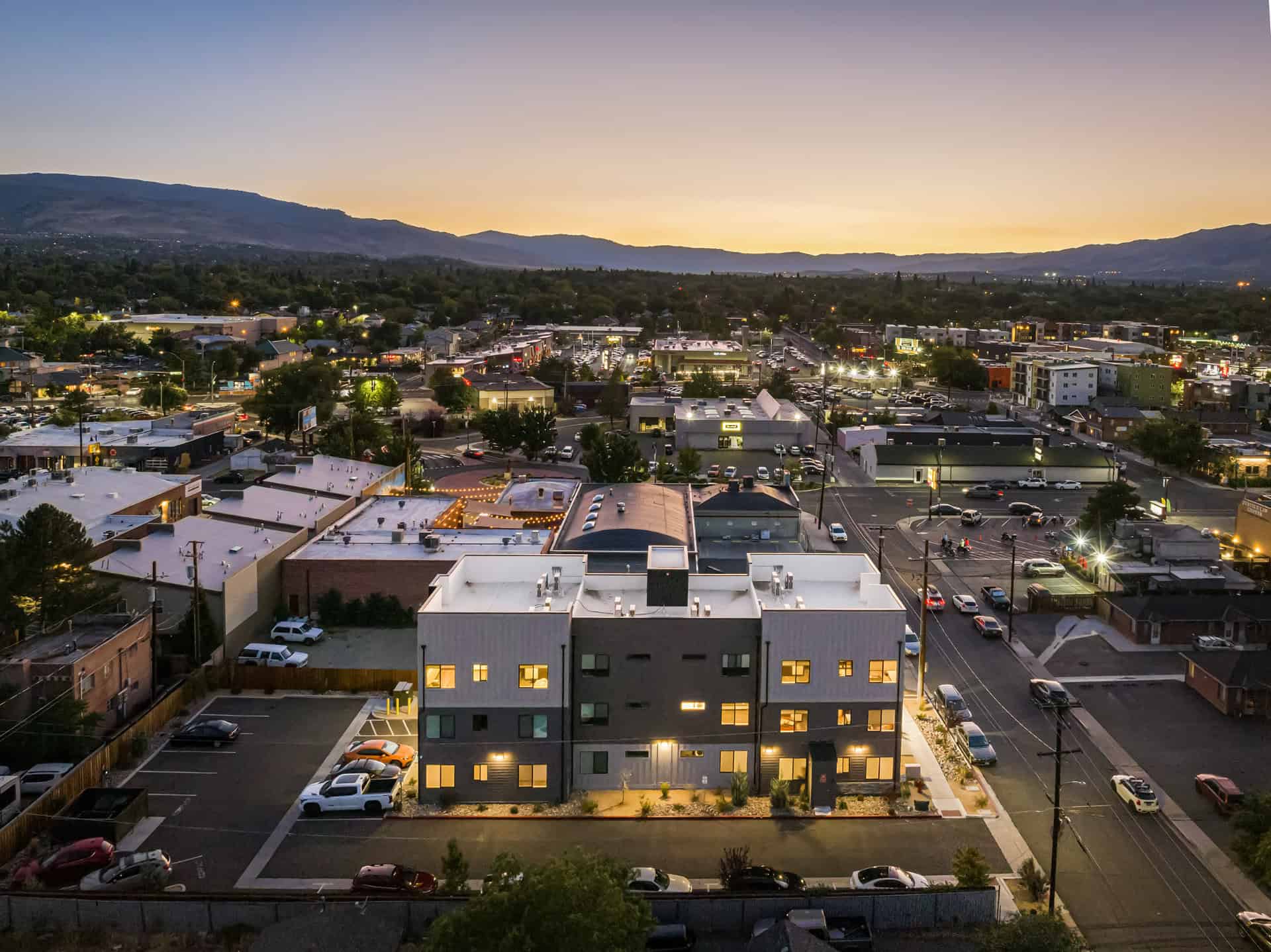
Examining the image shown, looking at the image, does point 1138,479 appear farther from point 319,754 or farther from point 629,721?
point 319,754

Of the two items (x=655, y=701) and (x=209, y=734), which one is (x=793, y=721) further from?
(x=209, y=734)


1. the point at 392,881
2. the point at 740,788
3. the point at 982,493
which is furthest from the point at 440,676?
the point at 982,493

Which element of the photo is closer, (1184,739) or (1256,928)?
(1256,928)

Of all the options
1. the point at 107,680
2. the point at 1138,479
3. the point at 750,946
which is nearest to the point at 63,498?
the point at 107,680

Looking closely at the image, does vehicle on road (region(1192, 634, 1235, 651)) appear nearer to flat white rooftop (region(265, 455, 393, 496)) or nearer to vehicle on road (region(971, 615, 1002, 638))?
vehicle on road (region(971, 615, 1002, 638))

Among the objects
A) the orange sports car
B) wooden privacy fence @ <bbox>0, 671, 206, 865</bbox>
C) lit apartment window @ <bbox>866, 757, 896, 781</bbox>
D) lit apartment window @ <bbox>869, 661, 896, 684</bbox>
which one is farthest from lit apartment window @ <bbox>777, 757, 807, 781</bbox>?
wooden privacy fence @ <bbox>0, 671, 206, 865</bbox>

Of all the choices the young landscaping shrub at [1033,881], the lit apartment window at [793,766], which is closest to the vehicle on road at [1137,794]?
the young landscaping shrub at [1033,881]
